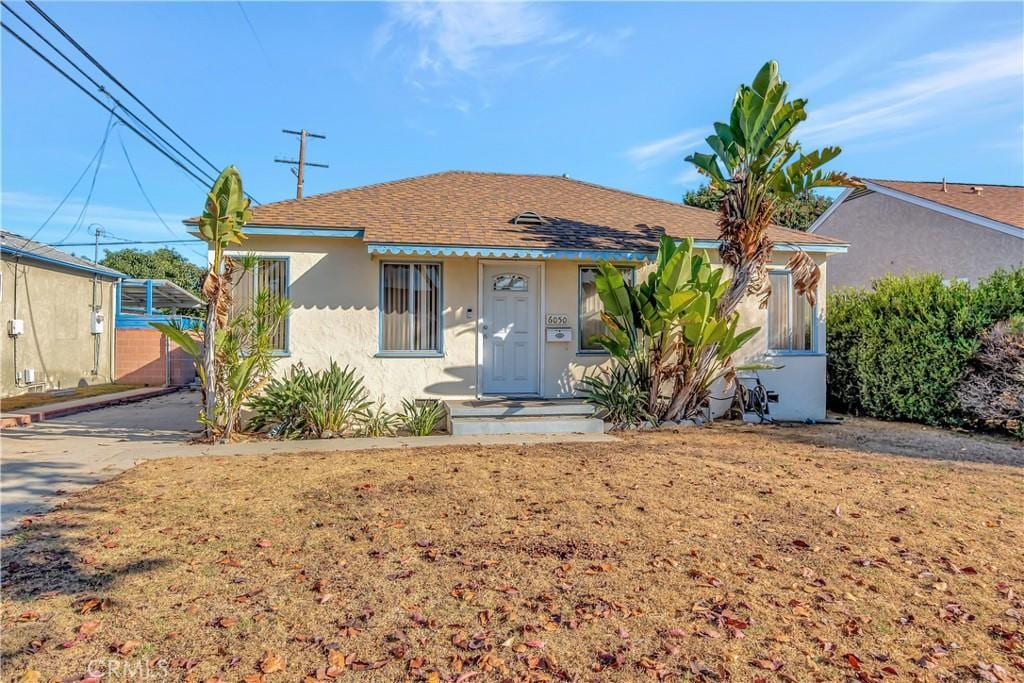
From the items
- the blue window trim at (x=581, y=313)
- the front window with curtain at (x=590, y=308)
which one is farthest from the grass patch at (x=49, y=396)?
the front window with curtain at (x=590, y=308)

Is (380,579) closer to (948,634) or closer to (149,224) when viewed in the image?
(948,634)

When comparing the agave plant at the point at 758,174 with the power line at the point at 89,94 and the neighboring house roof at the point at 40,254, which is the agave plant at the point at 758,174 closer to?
the power line at the point at 89,94

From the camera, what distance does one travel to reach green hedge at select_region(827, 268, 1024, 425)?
1034 centimetres

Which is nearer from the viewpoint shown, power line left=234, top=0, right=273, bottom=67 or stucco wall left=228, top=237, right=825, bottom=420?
stucco wall left=228, top=237, right=825, bottom=420

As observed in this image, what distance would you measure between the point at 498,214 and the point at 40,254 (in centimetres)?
1387

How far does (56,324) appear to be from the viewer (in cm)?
1752

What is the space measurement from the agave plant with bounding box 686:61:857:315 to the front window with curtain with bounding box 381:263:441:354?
5.35 m

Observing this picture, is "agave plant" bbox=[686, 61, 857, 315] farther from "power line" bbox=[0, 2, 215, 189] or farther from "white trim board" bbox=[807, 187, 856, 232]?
"power line" bbox=[0, 2, 215, 189]

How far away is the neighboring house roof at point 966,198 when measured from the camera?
15453 mm

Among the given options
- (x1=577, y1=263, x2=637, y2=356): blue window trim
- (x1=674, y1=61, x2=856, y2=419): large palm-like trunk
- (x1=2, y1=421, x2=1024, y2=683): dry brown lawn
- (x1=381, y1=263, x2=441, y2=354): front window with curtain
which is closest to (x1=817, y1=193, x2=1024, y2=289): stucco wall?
(x1=674, y1=61, x2=856, y2=419): large palm-like trunk

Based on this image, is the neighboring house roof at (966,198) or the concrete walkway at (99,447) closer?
the concrete walkway at (99,447)

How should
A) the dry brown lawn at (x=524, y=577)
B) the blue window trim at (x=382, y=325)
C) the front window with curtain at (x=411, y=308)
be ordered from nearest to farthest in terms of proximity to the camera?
the dry brown lawn at (x=524, y=577), the blue window trim at (x=382, y=325), the front window with curtain at (x=411, y=308)

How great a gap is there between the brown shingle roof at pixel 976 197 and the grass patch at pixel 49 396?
2470 cm

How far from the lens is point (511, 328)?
38.0 ft
